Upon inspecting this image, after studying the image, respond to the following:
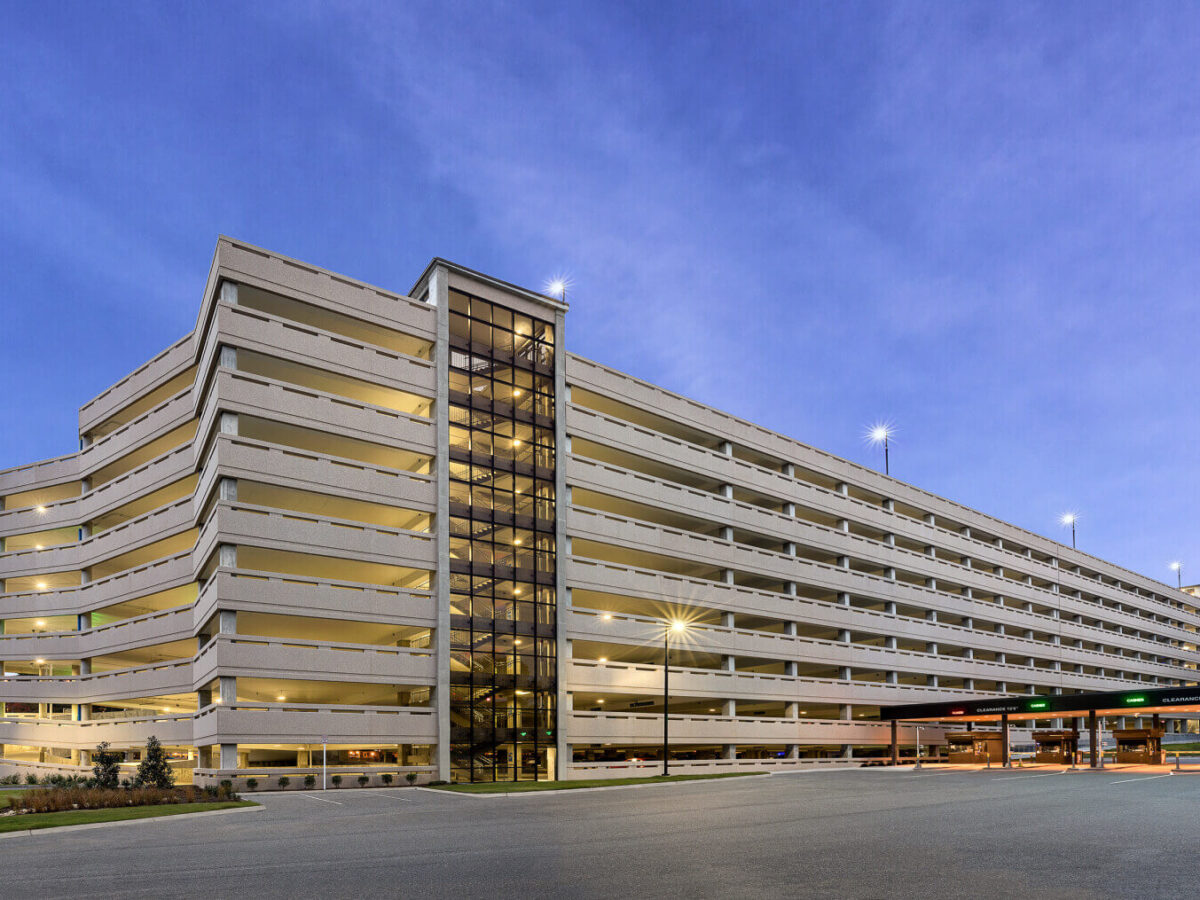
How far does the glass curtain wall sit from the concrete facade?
0.19 meters

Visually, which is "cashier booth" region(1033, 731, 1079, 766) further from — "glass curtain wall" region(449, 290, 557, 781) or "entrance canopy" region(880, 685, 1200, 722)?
"glass curtain wall" region(449, 290, 557, 781)

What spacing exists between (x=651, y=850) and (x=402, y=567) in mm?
30434

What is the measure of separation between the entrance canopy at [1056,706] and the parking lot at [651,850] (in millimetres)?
22973

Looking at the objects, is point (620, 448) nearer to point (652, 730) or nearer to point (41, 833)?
point (652, 730)

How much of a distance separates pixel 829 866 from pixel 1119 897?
385 cm

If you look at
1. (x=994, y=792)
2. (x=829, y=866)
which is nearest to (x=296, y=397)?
(x=994, y=792)

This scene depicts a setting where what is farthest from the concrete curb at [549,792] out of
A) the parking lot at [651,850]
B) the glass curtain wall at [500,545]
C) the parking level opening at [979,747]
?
the parking level opening at [979,747]

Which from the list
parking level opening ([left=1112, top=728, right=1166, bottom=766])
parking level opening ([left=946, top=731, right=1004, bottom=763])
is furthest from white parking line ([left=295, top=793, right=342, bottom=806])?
parking level opening ([left=1112, top=728, right=1166, bottom=766])

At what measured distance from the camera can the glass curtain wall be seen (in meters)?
44.4

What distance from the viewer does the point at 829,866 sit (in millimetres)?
13828

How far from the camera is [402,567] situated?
146 ft

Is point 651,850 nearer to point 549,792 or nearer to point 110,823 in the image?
point 110,823

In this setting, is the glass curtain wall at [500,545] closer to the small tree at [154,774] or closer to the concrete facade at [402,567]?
the concrete facade at [402,567]

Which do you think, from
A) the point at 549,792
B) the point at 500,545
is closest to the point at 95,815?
the point at 549,792
